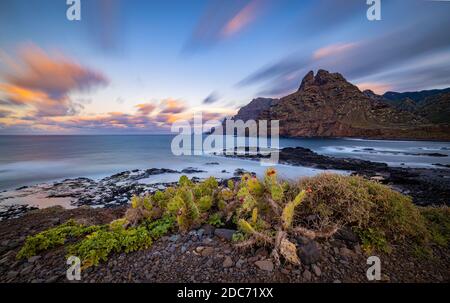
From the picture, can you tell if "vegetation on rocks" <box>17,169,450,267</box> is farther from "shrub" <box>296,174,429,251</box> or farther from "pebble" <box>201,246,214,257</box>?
"pebble" <box>201,246,214,257</box>

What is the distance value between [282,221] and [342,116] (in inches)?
4814

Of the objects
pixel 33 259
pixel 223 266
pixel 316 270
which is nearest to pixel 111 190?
pixel 33 259

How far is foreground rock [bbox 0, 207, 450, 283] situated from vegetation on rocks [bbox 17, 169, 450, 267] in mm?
177

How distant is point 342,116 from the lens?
10800cm

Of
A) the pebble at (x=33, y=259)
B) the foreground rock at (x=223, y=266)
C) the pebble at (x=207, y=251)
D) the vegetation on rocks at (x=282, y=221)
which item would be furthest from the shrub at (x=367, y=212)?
the pebble at (x=33, y=259)

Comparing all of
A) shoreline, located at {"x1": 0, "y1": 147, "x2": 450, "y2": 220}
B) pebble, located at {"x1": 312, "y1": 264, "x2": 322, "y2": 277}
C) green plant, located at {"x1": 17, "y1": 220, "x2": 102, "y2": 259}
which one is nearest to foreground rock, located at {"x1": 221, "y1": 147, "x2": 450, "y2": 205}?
shoreline, located at {"x1": 0, "y1": 147, "x2": 450, "y2": 220}

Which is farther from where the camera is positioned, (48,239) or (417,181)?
(417,181)

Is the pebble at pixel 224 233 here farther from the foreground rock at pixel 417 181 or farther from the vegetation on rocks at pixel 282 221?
the foreground rock at pixel 417 181

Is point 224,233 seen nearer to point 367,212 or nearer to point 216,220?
point 216,220

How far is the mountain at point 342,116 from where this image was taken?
82431 millimetres

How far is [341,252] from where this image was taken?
11.6 feet

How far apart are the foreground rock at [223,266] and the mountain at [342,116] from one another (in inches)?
3734

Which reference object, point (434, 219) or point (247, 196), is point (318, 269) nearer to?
point (247, 196)
